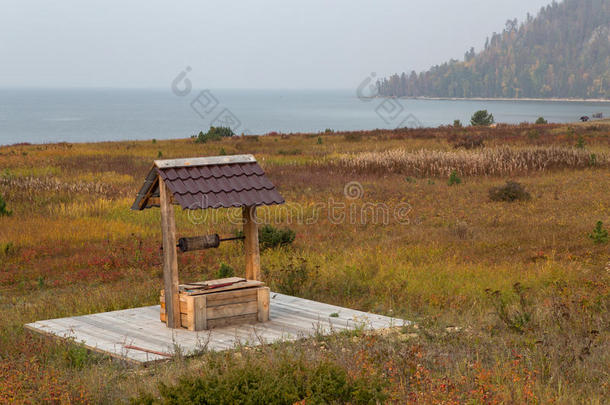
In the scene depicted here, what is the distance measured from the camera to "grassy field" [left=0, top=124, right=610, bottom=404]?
6.14m

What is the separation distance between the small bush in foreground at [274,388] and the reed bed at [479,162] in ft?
79.4

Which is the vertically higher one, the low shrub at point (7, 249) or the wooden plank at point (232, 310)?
the wooden plank at point (232, 310)

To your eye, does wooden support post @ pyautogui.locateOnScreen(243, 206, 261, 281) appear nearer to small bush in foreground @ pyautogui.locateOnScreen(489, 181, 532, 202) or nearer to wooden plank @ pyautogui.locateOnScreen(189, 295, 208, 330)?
wooden plank @ pyautogui.locateOnScreen(189, 295, 208, 330)

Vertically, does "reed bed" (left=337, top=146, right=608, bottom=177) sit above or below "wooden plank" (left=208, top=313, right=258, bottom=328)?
above

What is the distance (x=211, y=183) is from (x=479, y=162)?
73.7 feet

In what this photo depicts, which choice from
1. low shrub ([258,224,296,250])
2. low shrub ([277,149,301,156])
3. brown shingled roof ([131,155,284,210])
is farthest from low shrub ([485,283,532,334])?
low shrub ([277,149,301,156])

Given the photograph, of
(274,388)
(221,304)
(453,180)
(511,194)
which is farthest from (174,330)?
(453,180)

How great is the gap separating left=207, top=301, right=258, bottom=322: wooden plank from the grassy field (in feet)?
5.92

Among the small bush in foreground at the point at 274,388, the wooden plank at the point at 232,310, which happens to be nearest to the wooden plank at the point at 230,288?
the wooden plank at the point at 232,310

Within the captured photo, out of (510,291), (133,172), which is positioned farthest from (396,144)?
(510,291)

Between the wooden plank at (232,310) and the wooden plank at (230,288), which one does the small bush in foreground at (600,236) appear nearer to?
the wooden plank at (230,288)

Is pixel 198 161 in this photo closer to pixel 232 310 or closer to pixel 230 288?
pixel 230 288

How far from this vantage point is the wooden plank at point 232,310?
9.56 meters

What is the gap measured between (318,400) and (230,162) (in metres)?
5.33
